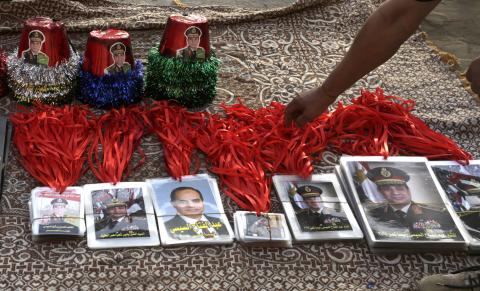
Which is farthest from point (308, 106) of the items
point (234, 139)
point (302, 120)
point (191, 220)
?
point (191, 220)

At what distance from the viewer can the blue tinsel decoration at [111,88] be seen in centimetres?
186

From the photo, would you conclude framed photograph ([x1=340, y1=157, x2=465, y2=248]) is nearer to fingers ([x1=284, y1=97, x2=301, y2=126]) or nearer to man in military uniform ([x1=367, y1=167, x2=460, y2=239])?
man in military uniform ([x1=367, y1=167, x2=460, y2=239])

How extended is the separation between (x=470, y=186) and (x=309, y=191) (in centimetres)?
44

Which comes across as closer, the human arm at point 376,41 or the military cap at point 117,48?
the human arm at point 376,41

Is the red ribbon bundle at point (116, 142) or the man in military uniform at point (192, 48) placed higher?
the man in military uniform at point (192, 48)

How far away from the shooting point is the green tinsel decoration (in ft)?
6.19

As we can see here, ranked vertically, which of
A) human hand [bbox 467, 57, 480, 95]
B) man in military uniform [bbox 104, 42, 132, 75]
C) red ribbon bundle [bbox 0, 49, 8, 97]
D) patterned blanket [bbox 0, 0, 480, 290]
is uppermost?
human hand [bbox 467, 57, 480, 95]

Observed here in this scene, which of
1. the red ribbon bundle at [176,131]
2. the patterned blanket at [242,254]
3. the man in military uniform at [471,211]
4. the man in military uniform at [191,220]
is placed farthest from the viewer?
the red ribbon bundle at [176,131]

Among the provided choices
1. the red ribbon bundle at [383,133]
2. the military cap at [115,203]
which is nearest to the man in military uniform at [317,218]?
the red ribbon bundle at [383,133]

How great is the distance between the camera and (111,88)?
73.6 inches

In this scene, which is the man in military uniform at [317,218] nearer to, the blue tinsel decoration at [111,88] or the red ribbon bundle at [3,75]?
the blue tinsel decoration at [111,88]

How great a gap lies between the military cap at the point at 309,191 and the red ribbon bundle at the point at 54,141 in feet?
1.81

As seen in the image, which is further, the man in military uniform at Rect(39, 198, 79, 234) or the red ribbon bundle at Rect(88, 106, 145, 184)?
the red ribbon bundle at Rect(88, 106, 145, 184)

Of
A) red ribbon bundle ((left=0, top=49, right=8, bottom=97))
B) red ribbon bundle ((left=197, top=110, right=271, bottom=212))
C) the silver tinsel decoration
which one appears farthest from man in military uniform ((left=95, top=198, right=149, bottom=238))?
red ribbon bundle ((left=0, top=49, right=8, bottom=97))
